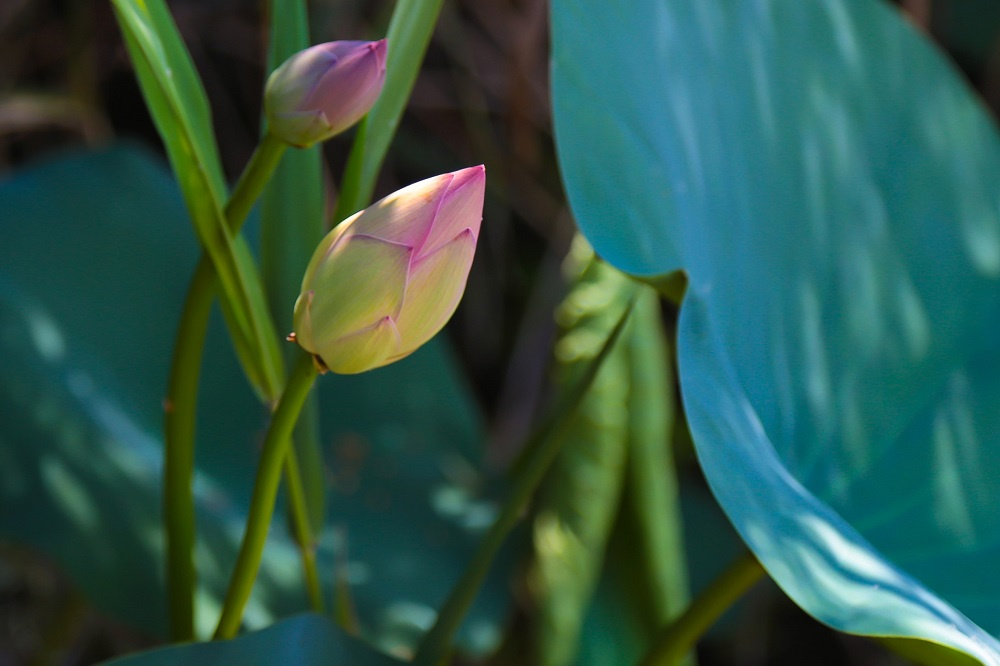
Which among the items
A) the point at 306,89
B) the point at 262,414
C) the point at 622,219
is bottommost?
the point at 262,414

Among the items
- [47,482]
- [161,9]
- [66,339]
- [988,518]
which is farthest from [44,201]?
[988,518]

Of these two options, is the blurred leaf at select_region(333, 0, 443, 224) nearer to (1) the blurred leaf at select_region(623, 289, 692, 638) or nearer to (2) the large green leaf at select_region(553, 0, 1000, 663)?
(2) the large green leaf at select_region(553, 0, 1000, 663)

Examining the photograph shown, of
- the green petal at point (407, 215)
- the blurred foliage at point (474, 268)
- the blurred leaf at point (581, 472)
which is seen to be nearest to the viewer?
the green petal at point (407, 215)

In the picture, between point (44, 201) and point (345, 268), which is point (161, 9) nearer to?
point (345, 268)

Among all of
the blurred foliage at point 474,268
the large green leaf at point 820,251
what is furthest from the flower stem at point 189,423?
the blurred foliage at point 474,268

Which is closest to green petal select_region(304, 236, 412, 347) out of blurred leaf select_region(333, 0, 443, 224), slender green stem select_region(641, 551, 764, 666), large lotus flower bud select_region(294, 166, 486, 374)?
large lotus flower bud select_region(294, 166, 486, 374)

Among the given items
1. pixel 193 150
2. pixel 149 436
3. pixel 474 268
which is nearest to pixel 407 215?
pixel 193 150

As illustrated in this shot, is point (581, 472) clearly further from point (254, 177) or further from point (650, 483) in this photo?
point (254, 177)

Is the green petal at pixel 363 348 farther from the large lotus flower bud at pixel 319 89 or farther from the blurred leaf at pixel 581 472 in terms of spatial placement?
the blurred leaf at pixel 581 472
